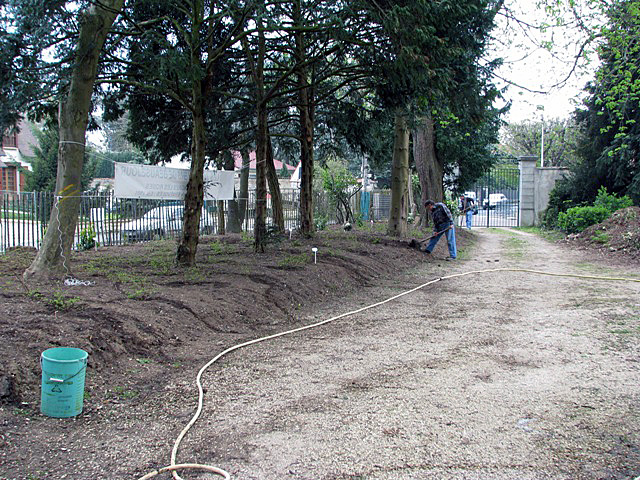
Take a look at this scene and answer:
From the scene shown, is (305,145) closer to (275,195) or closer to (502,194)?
(275,195)

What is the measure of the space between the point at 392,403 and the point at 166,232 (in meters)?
13.4

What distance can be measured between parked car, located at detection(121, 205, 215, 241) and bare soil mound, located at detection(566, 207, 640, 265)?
1215 cm

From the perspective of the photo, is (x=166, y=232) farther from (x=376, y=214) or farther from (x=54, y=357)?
(x=376, y=214)

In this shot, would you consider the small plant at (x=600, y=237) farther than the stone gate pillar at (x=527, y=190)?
No

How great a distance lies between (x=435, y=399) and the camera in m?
4.70

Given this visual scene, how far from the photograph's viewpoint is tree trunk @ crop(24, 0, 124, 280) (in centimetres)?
776

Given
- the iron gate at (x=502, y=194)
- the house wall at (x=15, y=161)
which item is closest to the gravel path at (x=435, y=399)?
the iron gate at (x=502, y=194)

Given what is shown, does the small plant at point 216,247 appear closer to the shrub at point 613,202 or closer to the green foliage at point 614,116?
the green foliage at point 614,116

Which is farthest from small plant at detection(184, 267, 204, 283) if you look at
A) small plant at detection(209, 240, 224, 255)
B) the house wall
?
the house wall

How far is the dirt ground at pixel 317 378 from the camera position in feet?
12.1

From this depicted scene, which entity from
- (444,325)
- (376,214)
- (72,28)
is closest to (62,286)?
(72,28)

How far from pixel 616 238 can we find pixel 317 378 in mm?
13906

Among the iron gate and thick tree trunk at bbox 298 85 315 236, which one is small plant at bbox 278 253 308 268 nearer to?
thick tree trunk at bbox 298 85 315 236

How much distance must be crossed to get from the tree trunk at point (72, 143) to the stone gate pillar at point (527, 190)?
24535 millimetres
